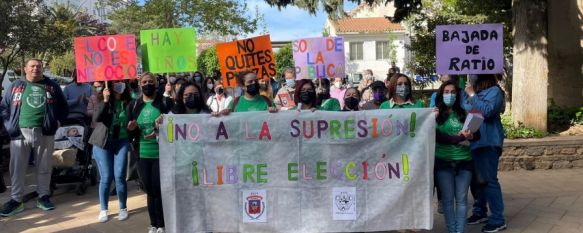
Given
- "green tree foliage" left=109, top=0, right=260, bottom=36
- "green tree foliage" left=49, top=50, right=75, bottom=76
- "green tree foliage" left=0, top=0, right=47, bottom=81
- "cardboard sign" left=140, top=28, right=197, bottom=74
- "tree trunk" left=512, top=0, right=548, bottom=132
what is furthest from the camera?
"green tree foliage" left=49, top=50, right=75, bottom=76

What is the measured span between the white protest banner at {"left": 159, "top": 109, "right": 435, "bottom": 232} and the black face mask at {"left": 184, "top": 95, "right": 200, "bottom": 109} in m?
0.34

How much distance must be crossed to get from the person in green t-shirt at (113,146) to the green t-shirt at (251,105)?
178 centimetres

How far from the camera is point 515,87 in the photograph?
10547mm

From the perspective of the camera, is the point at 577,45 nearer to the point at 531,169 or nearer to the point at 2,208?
the point at 531,169

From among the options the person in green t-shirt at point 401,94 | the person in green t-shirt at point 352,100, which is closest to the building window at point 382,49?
the person in green t-shirt at point 352,100

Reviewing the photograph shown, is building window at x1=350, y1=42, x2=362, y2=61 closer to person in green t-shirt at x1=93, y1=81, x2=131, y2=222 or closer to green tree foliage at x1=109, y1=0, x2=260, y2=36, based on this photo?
green tree foliage at x1=109, y1=0, x2=260, y2=36

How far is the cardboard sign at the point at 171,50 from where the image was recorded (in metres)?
7.32

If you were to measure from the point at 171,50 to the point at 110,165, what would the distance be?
160 cm

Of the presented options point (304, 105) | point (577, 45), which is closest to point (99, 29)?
point (577, 45)

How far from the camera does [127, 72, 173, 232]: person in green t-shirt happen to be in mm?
5891

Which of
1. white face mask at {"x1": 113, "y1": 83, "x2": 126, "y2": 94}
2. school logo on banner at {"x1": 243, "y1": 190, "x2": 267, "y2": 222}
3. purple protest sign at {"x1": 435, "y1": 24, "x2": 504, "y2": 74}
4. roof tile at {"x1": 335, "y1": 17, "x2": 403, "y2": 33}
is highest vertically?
roof tile at {"x1": 335, "y1": 17, "x2": 403, "y2": 33}

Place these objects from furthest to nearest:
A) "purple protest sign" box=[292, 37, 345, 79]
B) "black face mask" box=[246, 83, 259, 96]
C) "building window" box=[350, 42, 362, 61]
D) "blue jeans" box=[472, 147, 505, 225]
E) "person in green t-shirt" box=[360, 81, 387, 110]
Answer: "building window" box=[350, 42, 362, 61] < "purple protest sign" box=[292, 37, 345, 79] < "person in green t-shirt" box=[360, 81, 387, 110] < "blue jeans" box=[472, 147, 505, 225] < "black face mask" box=[246, 83, 259, 96]

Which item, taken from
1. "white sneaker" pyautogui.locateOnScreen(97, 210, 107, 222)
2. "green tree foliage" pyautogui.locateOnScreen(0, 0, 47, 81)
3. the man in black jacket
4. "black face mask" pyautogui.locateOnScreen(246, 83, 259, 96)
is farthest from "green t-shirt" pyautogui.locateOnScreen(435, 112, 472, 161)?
"green tree foliage" pyautogui.locateOnScreen(0, 0, 47, 81)

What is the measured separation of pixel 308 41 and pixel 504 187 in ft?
11.3
